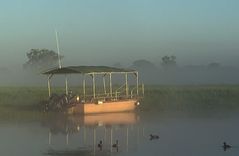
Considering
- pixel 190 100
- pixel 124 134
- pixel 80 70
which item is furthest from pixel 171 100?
pixel 124 134

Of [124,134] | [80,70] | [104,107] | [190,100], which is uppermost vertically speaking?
[80,70]

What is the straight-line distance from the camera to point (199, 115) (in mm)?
50594

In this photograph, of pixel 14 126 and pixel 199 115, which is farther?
pixel 199 115

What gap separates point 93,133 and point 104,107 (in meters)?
14.8

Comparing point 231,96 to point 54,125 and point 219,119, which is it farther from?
point 54,125

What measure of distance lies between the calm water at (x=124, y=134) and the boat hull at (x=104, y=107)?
1.32 metres

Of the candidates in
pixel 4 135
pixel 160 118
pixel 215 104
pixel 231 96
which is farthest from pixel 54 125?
pixel 231 96

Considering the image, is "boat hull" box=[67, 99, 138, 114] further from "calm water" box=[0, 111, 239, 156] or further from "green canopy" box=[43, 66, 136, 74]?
"green canopy" box=[43, 66, 136, 74]

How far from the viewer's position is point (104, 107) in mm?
51750

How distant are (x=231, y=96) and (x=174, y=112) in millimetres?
16200

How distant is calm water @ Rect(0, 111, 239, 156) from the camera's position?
97.8 ft

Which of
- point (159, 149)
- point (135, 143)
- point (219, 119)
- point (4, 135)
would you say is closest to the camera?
point (159, 149)

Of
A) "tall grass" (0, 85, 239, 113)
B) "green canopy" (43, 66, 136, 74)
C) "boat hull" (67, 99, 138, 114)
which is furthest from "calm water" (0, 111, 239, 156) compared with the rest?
"tall grass" (0, 85, 239, 113)

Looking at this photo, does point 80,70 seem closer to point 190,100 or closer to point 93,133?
point 93,133
